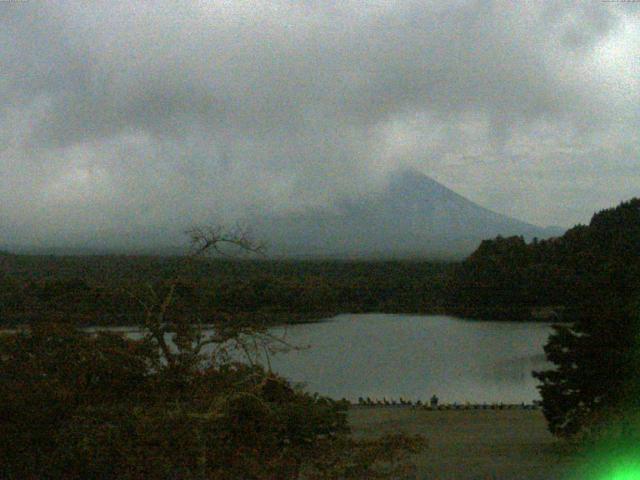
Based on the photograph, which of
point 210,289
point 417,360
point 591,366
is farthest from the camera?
point 417,360

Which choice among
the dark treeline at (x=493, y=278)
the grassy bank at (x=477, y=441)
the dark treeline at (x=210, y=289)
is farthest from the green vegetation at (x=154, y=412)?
the dark treeline at (x=493, y=278)

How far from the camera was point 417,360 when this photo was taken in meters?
25.7

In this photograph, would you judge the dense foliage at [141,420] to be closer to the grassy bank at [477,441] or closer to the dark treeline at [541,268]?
the grassy bank at [477,441]

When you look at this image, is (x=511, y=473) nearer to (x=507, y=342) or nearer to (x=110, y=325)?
(x=110, y=325)

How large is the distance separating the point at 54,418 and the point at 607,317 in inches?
318

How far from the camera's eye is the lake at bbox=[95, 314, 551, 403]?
20.2 m

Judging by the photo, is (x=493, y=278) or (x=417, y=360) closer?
(x=417, y=360)

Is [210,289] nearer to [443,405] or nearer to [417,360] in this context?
[443,405]

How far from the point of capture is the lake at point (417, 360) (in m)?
20.2

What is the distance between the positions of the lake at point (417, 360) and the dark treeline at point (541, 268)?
248cm

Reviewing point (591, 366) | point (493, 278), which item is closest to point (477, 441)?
point (591, 366)

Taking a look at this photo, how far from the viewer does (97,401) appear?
466 centimetres

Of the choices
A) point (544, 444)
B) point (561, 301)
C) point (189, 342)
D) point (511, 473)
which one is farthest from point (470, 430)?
point (561, 301)

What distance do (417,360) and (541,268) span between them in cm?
1552
